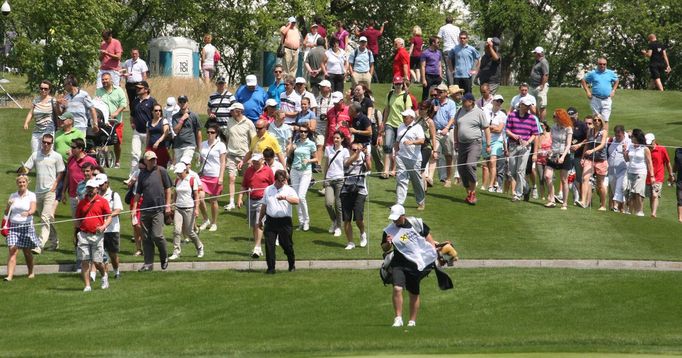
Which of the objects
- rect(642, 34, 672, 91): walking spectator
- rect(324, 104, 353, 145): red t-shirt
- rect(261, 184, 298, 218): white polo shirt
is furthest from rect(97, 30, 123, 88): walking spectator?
rect(642, 34, 672, 91): walking spectator

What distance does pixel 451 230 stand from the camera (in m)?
28.2

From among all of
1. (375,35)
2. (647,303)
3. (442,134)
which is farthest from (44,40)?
(647,303)

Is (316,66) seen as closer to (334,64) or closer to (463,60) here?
(334,64)

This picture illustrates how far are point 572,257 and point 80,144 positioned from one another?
355 inches

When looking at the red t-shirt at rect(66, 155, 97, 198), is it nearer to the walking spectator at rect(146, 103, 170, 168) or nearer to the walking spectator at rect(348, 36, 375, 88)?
the walking spectator at rect(146, 103, 170, 168)

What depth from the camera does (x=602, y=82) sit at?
33281 mm

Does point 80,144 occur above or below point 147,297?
above

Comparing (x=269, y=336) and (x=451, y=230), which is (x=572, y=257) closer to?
(x=451, y=230)

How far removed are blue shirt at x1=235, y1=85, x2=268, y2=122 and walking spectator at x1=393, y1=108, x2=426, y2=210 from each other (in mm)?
3369

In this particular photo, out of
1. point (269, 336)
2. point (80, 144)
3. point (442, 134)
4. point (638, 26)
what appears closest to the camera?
point (269, 336)

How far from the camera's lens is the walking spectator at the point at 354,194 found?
26.8 meters

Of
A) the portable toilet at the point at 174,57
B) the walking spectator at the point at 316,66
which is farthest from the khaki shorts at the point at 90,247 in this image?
the portable toilet at the point at 174,57

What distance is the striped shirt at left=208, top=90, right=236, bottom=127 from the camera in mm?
30469

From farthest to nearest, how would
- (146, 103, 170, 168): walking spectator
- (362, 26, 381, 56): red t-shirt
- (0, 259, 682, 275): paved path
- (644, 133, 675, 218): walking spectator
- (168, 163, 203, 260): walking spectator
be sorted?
1. (362, 26, 381, 56): red t-shirt
2. (644, 133, 675, 218): walking spectator
3. (146, 103, 170, 168): walking spectator
4. (168, 163, 203, 260): walking spectator
5. (0, 259, 682, 275): paved path
